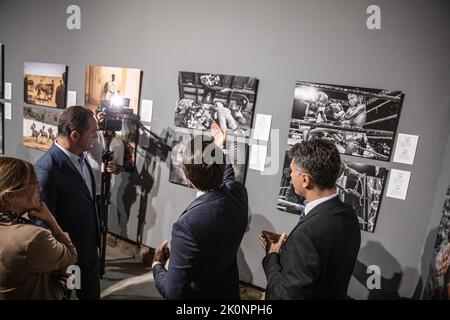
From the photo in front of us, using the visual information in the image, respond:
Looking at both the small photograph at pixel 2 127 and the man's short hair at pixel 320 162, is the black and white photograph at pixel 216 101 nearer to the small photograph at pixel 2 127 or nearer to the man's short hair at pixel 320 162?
the man's short hair at pixel 320 162

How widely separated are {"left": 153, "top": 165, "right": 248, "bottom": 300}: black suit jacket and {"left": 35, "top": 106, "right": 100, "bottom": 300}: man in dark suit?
842 mm

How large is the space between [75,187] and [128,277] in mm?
1508

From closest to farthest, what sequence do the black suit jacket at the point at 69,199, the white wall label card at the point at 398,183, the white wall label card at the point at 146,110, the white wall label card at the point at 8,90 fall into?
the black suit jacket at the point at 69,199
the white wall label card at the point at 398,183
the white wall label card at the point at 146,110
the white wall label card at the point at 8,90

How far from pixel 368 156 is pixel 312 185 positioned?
3.62 feet

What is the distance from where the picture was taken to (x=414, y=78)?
6.69ft

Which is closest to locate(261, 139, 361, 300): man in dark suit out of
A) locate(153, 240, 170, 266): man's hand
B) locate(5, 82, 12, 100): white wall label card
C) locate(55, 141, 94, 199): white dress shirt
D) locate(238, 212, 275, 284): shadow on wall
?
locate(153, 240, 170, 266): man's hand

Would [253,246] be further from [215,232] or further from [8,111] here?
[8,111]

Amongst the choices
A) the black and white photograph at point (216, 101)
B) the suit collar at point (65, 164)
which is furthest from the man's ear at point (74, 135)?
the black and white photograph at point (216, 101)

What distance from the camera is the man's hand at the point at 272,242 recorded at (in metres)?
1.53

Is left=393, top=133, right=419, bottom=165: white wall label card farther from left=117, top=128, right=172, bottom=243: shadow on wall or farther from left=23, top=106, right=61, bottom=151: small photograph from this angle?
left=23, top=106, right=61, bottom=151: small photograph

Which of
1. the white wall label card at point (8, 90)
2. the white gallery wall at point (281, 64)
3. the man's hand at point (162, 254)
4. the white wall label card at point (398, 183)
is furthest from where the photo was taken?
the white wall label card at point (8, 90)

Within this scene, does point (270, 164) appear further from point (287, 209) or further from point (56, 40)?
point (56, 40)

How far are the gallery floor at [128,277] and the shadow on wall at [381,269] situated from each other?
3.22 feet
